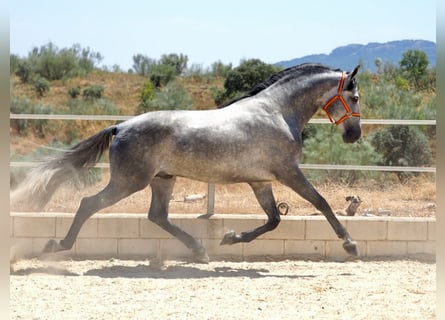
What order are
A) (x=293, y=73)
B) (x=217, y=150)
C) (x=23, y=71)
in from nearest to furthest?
(x=217, y=150)
(x=293, y=73)
(x=23, y=71)

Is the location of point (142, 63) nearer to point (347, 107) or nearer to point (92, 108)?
point (92, 108)

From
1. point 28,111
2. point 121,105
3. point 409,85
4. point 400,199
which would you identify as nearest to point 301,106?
point 400,199

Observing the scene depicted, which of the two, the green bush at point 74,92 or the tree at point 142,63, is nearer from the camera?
the green bush at point 74,92

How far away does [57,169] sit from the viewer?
Result: 6.80 m

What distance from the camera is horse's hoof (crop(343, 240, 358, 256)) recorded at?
6.76 metres

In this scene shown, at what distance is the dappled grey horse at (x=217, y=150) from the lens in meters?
6.55

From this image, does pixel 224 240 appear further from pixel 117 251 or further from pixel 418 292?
pixel 418 292

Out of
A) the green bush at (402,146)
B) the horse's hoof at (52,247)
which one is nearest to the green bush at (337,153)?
the green bush at (402,146)

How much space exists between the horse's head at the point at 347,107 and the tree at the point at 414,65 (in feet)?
79.2

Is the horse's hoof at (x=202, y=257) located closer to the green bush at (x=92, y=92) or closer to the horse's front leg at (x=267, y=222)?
the horse's front leg at (x=267, y=222)

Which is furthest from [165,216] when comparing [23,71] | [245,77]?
[23,71]

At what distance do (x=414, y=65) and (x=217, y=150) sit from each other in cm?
2705

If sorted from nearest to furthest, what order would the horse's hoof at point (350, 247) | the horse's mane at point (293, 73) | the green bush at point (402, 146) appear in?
the horse's hoof at point (350, 247) < the horse's mane at point (293, 73) < the green bush at point (402, 146)

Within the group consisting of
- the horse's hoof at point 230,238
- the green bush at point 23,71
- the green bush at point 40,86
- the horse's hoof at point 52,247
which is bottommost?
the horse's hoof at point 52,247
